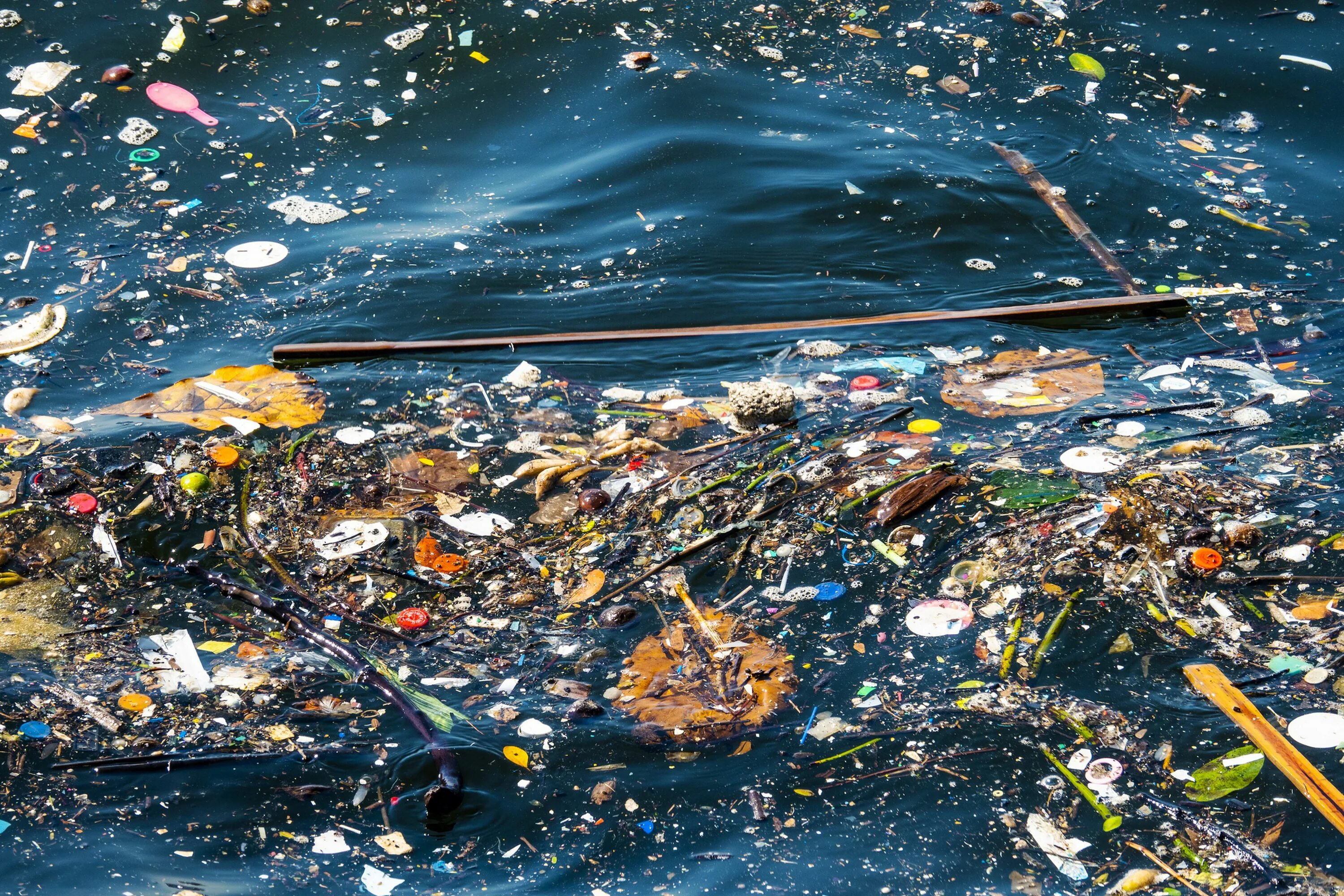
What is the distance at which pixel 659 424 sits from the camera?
3.49 m

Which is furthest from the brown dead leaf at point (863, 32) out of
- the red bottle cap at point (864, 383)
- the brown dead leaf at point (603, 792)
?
the brown dead leaf at point (603, 792)

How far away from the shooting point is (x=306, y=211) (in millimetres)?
4559

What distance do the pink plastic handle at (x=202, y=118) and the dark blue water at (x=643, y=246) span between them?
0.05 m

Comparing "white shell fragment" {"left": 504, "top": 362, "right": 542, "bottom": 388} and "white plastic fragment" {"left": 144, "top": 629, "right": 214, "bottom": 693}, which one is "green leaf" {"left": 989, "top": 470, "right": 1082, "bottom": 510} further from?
"white plastic fragment" {"left": 144, "top": 629, "right": 214, "bottom": 693}

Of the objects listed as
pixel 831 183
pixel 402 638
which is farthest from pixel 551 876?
pixel 831 183

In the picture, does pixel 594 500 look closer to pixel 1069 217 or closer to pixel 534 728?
pixel 534 728

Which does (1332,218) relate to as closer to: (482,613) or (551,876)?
(482,613)

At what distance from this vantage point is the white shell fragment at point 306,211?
4.52 m

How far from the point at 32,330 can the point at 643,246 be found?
2316mm

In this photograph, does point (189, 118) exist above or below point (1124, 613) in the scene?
above

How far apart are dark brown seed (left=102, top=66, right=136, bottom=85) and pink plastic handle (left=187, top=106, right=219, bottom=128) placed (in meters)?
0.36

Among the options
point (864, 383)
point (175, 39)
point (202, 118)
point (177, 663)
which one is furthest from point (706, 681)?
point (175, 39)

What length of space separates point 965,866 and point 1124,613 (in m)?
0.85

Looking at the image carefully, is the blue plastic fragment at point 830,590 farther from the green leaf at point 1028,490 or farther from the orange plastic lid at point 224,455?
the orange plastic lid at point 224,455
